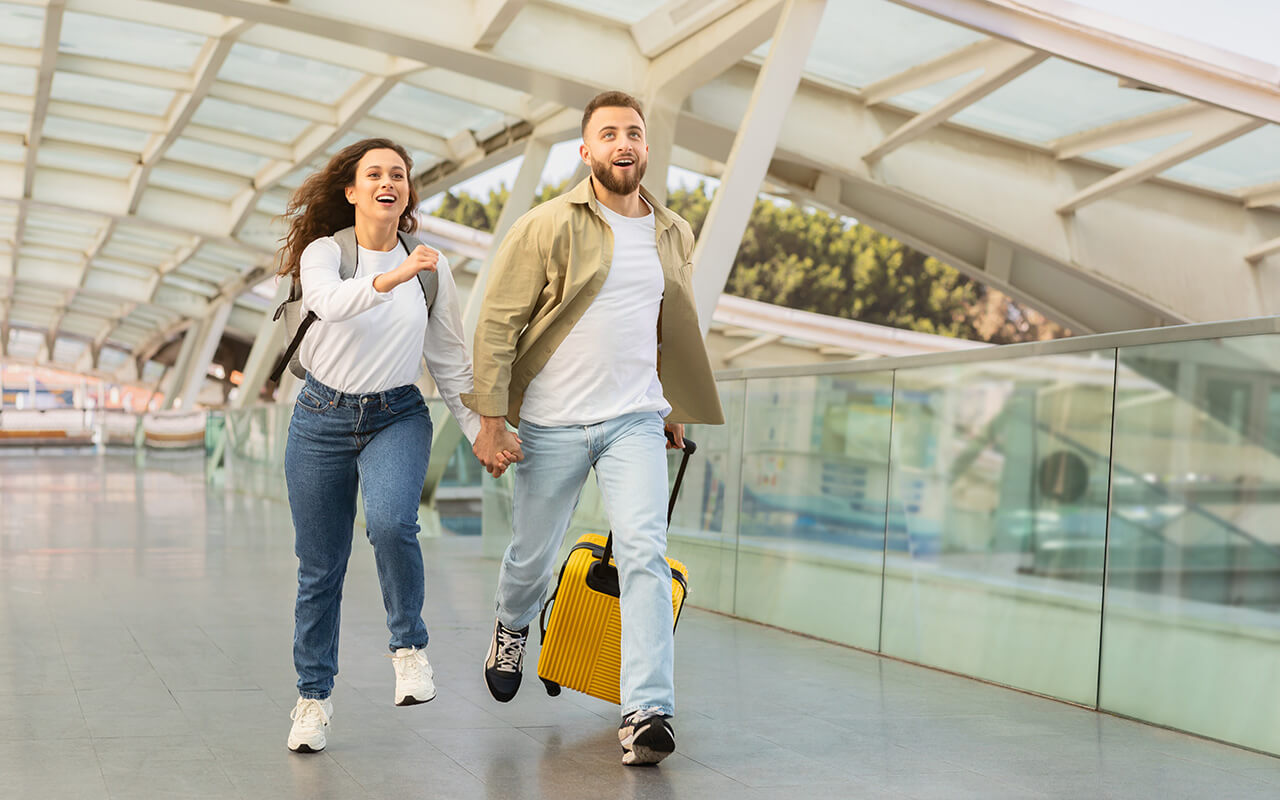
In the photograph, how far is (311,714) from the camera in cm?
410

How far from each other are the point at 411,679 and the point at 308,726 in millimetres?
343

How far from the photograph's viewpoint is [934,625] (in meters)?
6.34

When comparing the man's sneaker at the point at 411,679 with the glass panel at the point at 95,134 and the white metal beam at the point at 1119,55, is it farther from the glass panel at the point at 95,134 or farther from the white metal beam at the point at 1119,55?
the glass panel at the point at 95,134

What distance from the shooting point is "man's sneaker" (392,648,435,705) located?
4.19 meters

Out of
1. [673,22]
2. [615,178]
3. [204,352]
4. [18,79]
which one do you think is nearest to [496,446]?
[615,178]

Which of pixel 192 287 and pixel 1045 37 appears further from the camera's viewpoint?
pixel 192 287

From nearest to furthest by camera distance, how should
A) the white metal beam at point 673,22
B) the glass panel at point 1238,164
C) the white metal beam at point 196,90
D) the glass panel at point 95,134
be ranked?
the white metal beam at point 673,22 → the glass panel at point 1238,164 → the white metal beam at point 196,90 → the glass panel at point 95,134

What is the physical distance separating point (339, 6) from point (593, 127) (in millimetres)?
9826

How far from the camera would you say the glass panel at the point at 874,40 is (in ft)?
43.1

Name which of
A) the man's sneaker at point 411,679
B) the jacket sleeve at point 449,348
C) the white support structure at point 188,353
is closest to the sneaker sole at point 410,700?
the man's sneaker at point 411,679

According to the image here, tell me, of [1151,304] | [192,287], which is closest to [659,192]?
[1151,304]

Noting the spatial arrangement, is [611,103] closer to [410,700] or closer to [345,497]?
[345,497]

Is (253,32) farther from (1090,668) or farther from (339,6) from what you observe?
(1090,668)

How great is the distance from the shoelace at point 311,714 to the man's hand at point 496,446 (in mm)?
909
